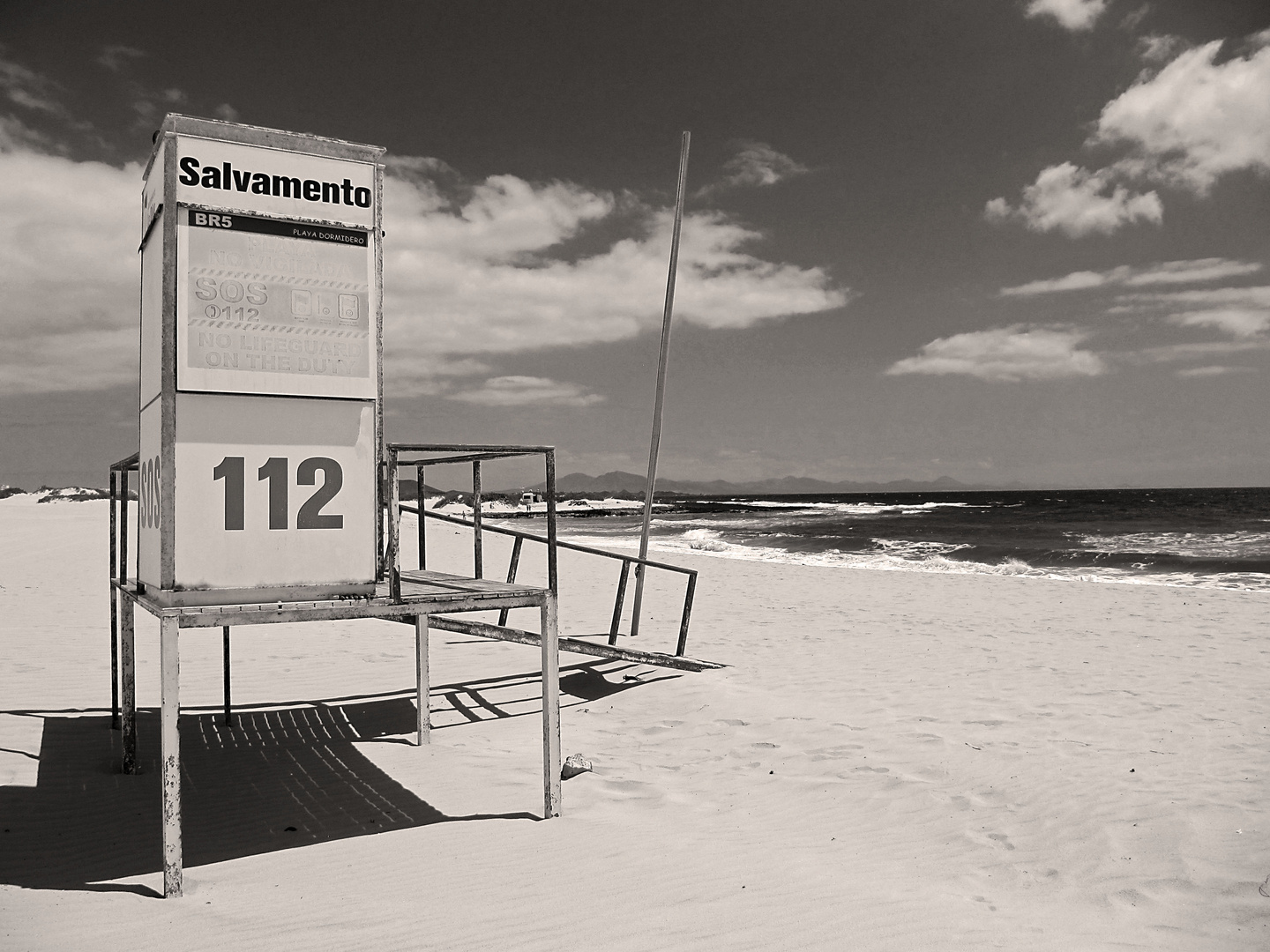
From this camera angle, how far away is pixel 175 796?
394 cm

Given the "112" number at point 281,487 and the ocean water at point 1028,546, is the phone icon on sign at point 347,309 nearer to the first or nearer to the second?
the "112" number at point 281,487

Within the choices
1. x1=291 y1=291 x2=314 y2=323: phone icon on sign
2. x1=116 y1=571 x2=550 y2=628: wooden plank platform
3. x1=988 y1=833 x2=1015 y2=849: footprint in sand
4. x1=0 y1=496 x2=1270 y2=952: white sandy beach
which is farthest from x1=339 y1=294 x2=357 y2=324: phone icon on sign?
x1=988 y1=833 x2=1015 y2=849: footprint in sand

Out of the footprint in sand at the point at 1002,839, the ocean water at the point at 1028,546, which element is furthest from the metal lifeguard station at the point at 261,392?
the ocean water at the point at 1028,546

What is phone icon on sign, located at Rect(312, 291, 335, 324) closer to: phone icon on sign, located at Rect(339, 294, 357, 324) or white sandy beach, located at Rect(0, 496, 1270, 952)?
phone icon on sign, located at Rect(339, 294, 357, 324)

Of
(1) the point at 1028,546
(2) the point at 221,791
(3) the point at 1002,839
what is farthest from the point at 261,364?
(1) the point at 1028,546

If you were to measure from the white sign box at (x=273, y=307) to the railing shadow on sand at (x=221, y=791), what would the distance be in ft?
7.74

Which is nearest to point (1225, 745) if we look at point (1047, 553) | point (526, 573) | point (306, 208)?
point (306, 208)

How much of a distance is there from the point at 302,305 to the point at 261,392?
0.46 metres

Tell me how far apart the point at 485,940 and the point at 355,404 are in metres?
2.48

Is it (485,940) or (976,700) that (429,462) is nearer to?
(485,940)

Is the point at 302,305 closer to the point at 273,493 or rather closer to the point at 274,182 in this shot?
the point at 274,182

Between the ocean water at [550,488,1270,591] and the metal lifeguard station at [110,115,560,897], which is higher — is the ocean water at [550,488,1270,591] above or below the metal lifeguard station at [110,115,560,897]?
below

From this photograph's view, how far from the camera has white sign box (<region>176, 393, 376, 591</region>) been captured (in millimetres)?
4129

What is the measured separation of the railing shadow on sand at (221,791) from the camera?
4.50 m
